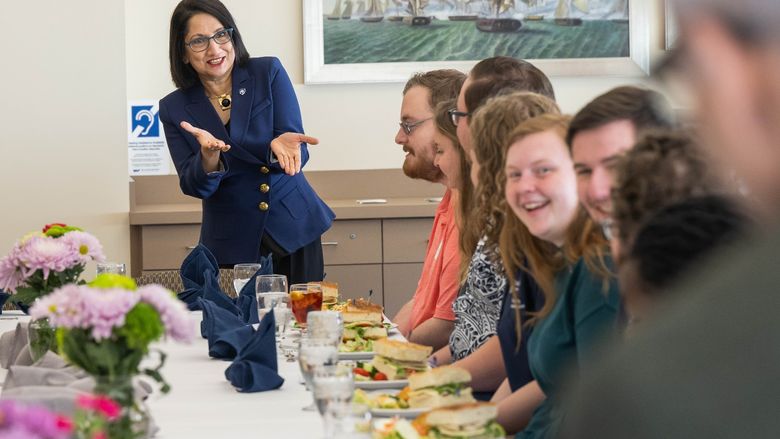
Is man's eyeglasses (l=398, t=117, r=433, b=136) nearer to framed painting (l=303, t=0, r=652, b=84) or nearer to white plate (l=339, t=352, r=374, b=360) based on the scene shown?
white plate (l=339, t=352, r=374, b=360)

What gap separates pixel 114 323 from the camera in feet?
4.11

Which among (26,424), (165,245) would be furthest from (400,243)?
(26,424)

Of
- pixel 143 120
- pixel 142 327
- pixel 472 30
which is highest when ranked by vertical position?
pixel 472 30

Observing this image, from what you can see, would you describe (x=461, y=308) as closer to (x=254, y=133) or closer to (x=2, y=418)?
(x=254, y=133)

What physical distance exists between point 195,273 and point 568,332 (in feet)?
6.64

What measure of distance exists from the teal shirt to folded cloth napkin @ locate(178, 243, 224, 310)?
1.73m

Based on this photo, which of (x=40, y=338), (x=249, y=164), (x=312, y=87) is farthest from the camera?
(x=312, y=87)

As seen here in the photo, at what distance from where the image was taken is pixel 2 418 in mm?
812

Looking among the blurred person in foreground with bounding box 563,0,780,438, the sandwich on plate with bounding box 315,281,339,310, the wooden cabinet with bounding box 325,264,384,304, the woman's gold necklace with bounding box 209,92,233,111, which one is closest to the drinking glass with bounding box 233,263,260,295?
the sandwich on plate with bounding box 315,281,339,310

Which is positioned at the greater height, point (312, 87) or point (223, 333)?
point (312, 87)

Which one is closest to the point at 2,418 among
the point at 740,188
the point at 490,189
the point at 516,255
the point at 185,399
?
the point at 740,188

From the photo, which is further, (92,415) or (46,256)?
(46,256)

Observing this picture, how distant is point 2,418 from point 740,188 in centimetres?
66

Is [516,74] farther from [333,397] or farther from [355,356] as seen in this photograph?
[333,397]
